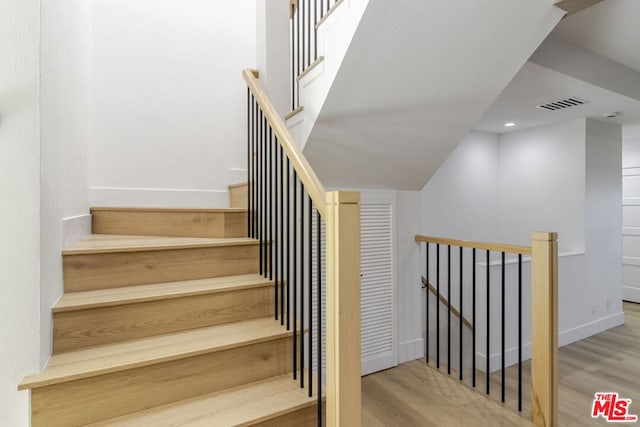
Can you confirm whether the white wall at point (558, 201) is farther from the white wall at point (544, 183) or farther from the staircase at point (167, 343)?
the staircase at point (167, 343)

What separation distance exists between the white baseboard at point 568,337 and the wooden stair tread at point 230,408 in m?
2.51

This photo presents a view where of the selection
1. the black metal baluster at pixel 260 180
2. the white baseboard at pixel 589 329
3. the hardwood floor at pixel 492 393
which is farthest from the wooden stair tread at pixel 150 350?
the white baseboard at pixel 589 329

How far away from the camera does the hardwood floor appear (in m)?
1.99

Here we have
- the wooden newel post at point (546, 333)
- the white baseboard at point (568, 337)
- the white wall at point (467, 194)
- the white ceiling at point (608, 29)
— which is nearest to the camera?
the wooden newel post at point (546, 333)

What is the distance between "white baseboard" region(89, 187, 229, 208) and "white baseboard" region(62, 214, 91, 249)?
382 mm

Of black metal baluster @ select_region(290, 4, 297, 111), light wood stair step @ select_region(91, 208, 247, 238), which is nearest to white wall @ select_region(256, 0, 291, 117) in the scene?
black metal baluster @ select_region(290, 4, 297, 111)

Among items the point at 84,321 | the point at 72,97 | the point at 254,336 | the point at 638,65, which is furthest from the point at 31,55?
the point at 638,65

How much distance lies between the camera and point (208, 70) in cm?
288

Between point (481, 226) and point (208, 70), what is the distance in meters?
3.78

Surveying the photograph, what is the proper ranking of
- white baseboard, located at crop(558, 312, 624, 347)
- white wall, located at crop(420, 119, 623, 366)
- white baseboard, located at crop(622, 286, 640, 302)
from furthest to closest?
white baseboard, located at crop(622, 286, 640, 302) < white wall, located at crop(420, 119, 623, 366) < white baseboard, located at crop(558, 312, 624, 347)

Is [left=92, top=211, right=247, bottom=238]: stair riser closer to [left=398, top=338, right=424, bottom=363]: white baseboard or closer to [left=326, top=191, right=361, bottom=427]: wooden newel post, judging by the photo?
[left=326, top=191, right=361, bottom=427]: wooden newel post

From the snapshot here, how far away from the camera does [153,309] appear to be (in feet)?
5.04

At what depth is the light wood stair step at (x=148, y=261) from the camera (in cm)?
159

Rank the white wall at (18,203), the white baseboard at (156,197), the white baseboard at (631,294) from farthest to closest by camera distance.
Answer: the white baseboard at (631,294)
the white baseboard at (156,197)
the white wall at (18,203)
